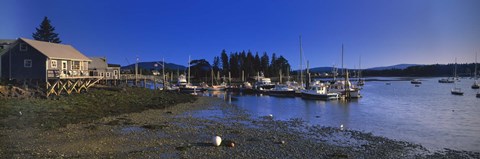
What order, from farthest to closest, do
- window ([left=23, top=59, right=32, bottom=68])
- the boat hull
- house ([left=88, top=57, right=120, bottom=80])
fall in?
the boat hull → house ([left=88, top=57, right=120, bottom=80]) → window ([left=23, top=59, right=32, bottom=68])

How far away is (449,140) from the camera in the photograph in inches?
1027

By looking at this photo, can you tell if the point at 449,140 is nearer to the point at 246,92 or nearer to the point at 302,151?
the point at 302,151

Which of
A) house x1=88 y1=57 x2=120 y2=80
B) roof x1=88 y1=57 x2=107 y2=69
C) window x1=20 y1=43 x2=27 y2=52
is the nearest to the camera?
window x1=20 y1=43 x2=27 y2=52

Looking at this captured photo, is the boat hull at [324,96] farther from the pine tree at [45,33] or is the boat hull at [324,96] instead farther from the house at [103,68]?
the pine tree at [45,33]

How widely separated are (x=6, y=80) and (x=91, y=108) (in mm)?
12975

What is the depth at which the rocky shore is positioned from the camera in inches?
715

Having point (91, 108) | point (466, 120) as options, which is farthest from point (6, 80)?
point (466, 120)

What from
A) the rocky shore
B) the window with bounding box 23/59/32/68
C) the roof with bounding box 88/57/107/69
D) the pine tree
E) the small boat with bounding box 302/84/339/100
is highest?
the pine tree

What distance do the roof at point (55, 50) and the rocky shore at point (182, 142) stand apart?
1643 cm

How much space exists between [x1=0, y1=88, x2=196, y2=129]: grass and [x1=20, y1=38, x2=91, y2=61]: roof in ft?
17.3

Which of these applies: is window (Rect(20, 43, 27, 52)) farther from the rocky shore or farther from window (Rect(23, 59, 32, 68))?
the rocky shore

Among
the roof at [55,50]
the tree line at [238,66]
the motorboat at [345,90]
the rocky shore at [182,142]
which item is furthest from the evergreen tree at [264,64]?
the rocky shore at [182,142]

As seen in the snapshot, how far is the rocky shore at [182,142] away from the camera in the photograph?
715 inches

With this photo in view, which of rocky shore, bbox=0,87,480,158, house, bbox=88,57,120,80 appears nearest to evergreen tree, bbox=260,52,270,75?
house, bbox=88,57,120,80
